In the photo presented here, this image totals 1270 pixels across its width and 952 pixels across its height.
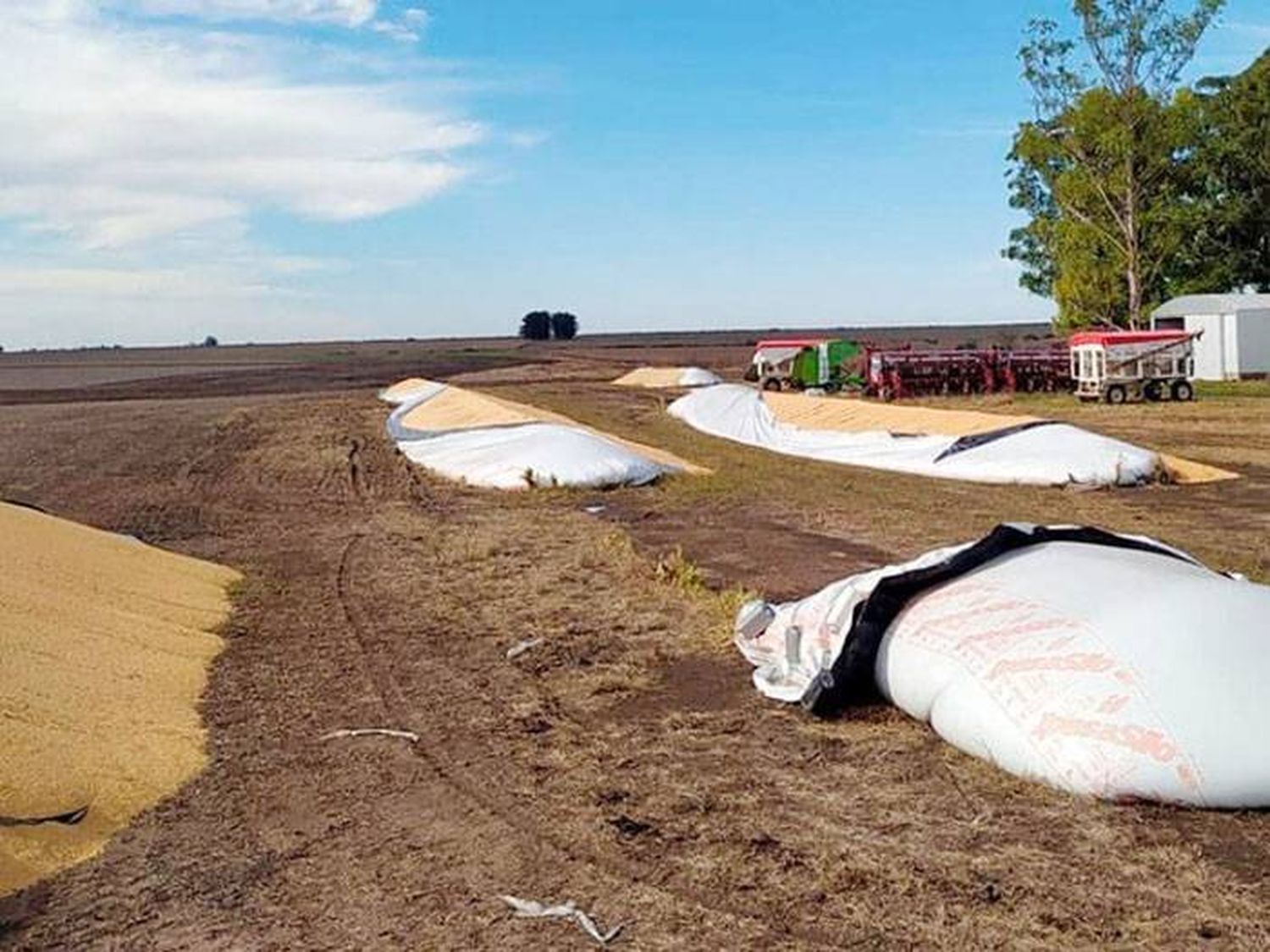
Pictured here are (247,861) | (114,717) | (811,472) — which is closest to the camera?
(247,861)

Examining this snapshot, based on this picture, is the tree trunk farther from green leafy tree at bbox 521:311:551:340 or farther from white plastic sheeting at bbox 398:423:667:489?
green leafy tree at bbox 521:311:551:340

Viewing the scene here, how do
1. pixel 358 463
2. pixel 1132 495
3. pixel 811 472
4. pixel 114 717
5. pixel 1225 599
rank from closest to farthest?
pixel 1225 599 < pixel 114 717 < pixel 1132 495 < pixel 811 472 < pixel 358 463

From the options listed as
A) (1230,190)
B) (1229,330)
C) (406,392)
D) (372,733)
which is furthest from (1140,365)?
(372,733)

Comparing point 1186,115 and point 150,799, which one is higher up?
point 1186,115

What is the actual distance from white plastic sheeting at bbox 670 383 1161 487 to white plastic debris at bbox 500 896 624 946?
11.8m

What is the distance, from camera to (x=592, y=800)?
5.14 metres

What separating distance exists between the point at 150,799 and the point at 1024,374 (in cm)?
2725

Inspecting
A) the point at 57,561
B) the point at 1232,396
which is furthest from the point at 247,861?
the point at 1232,396

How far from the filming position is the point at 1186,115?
3191 centimetres

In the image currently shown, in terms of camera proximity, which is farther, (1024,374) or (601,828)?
(1024,374)

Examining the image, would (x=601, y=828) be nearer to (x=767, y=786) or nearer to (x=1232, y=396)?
(x=767, y=786)

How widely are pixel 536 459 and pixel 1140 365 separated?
48.4 ft

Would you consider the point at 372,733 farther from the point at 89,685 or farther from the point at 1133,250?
the point at 1133,250

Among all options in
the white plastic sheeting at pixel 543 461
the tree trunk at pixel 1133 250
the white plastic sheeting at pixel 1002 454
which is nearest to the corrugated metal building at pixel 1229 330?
the tree trunk at pixel 1133 250
